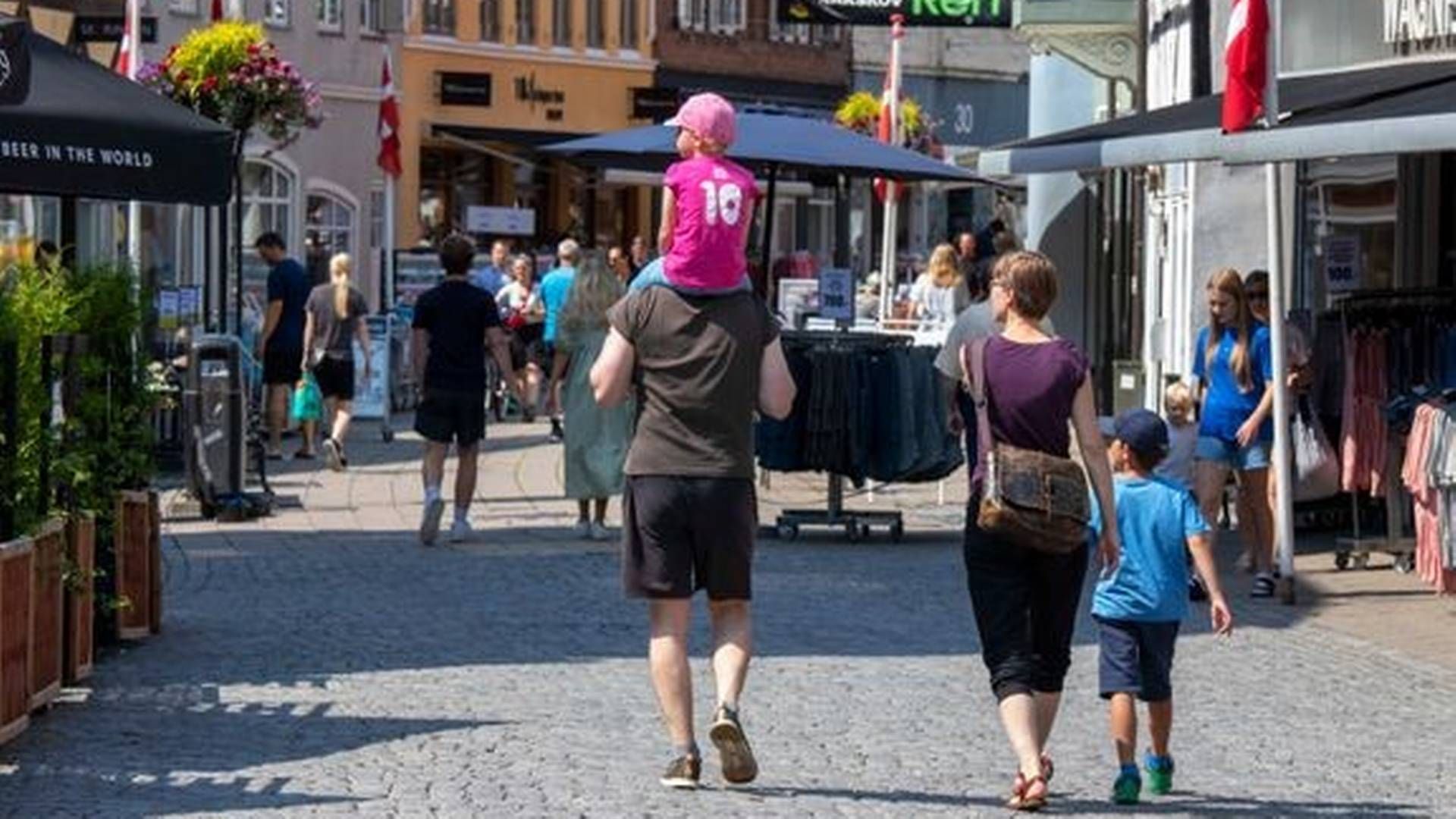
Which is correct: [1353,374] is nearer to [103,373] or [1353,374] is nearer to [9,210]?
[103,373]

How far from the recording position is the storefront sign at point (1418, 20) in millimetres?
23656

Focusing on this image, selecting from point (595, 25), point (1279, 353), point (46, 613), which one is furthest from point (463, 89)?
point (46, 613)

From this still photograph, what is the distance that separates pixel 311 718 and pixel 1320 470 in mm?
8580

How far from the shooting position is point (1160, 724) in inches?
489

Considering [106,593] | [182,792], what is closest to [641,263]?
[106,593]

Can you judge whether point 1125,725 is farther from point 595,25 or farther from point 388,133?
point 595,25

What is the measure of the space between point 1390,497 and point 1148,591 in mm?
9156

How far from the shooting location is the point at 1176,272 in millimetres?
30062

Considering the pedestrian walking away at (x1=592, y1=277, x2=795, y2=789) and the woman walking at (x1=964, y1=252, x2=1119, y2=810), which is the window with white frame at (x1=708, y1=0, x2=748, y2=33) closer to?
the pedestrian walking away at (x1=592, y1=277, x2=795, y2=789)

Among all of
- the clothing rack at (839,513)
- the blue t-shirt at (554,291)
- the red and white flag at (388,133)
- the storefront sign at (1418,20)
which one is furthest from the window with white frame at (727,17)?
the clothing rack at (839,513)

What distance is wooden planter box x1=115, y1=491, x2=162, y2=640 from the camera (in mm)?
16719

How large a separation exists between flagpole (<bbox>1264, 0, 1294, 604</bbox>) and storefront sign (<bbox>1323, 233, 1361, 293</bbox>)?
17.0 feet

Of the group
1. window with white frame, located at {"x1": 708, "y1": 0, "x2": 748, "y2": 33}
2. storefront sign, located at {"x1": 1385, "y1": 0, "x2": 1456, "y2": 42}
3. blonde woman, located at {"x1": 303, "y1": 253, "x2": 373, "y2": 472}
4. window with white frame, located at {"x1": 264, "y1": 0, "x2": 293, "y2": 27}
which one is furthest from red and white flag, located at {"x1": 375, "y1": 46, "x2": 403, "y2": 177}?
window with white frame, located at {"x1": 708, "y1": 0, "x2": 748, "y2": 33}

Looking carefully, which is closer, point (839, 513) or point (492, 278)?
point (839, 513)
